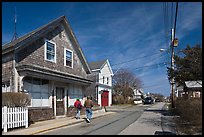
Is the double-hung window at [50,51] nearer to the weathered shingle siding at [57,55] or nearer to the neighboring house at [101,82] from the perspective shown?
the weathered shingle siding at [57,55]

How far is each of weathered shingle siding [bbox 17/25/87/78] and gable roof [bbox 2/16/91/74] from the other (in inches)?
17.4

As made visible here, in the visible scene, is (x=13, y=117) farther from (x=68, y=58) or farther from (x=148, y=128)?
(x=68, y=58)

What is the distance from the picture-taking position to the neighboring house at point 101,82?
38969 mm

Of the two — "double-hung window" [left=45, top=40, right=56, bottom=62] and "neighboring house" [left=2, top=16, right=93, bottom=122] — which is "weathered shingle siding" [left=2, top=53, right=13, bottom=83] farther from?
"double-hung window" [left=45, top=40, right=56, bottom=62]

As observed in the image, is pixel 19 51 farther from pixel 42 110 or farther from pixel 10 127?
pixel 10 127

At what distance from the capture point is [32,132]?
11055 mm

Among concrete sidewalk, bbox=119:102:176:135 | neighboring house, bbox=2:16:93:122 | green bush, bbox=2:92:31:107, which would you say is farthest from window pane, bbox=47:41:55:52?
concrete sidewalk, bbox=119:102:176:135

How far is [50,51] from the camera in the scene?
719 inches

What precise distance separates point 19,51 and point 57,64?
165 inches

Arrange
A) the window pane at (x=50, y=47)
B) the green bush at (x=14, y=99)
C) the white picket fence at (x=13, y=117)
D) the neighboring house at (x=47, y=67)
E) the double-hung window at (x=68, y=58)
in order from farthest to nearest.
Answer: the double-hung window at (x=68, y=58) → the window pane at (x=50, y=47) → the neighboring house at (x=47, y=67) → the green bush at (x=14, y=99) → the white picket fence at (x=13, y=117)

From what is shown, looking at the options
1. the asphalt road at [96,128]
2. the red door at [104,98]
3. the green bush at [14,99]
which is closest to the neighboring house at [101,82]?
the red door at [104,98]

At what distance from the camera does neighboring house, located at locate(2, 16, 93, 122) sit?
14.8m

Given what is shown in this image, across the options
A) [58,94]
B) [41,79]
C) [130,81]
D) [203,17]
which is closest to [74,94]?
[58,94]

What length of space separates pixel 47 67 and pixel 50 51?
1392 mm
